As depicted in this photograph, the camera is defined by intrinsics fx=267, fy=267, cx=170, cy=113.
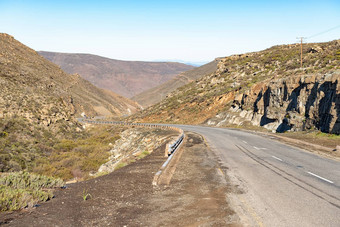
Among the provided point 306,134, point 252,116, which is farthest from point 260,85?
point 306,134

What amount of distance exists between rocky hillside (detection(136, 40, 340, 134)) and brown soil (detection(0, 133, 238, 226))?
771 inches

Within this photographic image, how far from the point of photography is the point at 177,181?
1042cm

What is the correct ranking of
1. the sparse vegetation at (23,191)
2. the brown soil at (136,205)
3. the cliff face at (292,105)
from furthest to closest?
the cliff face at (292,105)
the sparse vegetation at (23,191)
the brown soil at (136,205)

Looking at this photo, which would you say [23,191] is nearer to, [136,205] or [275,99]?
[136,205]

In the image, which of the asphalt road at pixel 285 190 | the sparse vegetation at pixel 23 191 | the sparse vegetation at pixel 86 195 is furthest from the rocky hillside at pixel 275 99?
the sparse vegetation at pixel 23 191

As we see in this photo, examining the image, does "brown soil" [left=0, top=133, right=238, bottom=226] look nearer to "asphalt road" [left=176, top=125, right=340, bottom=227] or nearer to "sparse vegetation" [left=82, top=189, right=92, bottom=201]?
"sparse vegetation" [left=82, top=189, right=92, bottom=201]

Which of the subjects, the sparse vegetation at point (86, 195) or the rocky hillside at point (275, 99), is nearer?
the sparse vegetation at point (86, 195)

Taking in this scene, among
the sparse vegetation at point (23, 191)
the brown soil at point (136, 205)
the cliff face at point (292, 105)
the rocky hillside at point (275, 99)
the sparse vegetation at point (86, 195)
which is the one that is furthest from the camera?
the rocky hillside at point (275, 99)

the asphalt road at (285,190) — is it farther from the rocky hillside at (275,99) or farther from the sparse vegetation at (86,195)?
the rocky hillside at (275,99)

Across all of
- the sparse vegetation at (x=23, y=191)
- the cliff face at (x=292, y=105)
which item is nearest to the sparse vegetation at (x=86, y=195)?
the sparse vegetation at (x=23, y=191)

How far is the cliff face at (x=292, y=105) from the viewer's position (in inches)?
987

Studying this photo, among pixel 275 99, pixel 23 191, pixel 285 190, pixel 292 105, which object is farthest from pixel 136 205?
pixel 275 99

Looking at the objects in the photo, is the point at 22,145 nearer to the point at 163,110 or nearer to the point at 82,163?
the point at 82,163

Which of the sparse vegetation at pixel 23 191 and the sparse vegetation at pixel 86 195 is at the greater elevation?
the sparse vegetation at pixel 23 191
